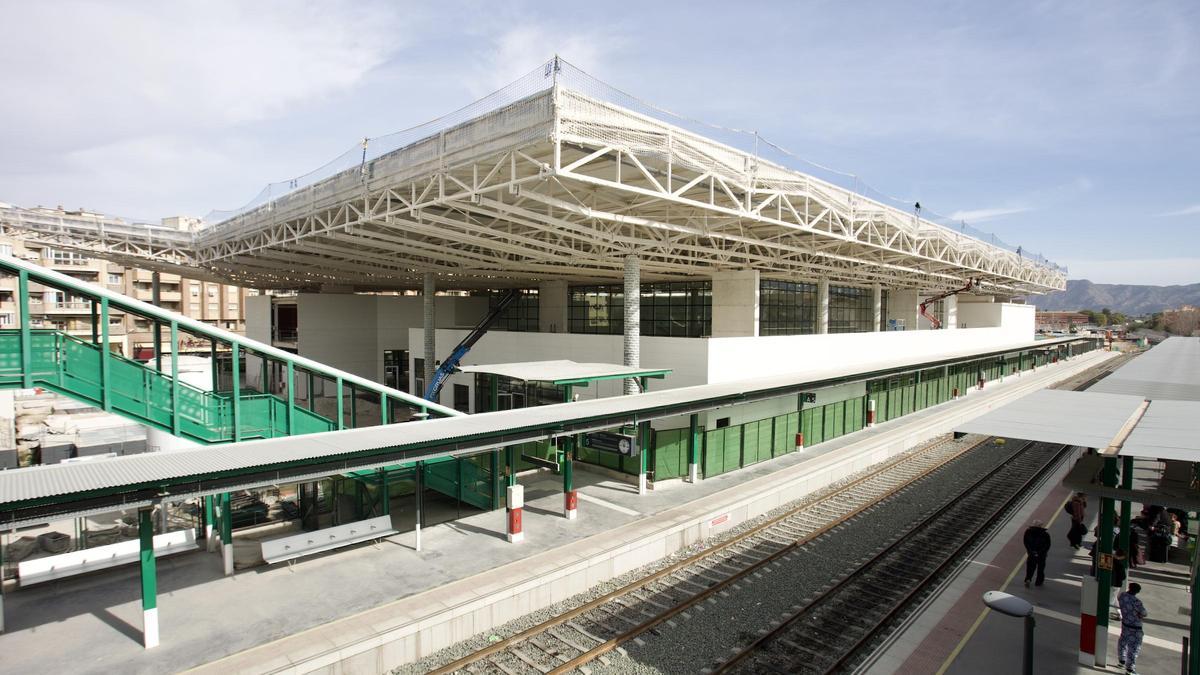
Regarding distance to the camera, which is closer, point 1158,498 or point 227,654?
point 1158,498

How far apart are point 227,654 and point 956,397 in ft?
127

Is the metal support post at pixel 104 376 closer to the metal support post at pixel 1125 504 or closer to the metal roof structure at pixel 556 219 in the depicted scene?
the metal roof structure at pixel 556 219

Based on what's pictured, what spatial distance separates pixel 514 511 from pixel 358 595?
10.9 ft

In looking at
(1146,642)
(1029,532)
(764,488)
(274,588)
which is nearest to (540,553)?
(274,588)

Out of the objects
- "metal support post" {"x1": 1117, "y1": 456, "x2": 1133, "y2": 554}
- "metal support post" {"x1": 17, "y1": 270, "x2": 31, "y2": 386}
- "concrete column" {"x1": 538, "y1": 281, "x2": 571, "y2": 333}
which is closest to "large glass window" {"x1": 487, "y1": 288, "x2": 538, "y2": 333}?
"concrete column" {"x1": 538, "y1": 281, "x2": 571, "y2": 333}

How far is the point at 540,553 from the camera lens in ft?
38.0

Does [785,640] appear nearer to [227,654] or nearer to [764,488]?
[764,488]

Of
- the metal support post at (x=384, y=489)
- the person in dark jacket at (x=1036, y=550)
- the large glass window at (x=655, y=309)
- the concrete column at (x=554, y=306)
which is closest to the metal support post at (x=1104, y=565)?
the person in dark jacket at (x=1036, y=550)

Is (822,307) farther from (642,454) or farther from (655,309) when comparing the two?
(642,454)

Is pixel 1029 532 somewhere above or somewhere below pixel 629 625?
above

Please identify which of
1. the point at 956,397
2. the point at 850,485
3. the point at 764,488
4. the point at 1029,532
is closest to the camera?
the point at 1029,532

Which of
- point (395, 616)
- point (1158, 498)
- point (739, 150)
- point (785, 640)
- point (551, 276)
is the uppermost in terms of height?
point (739, 150)

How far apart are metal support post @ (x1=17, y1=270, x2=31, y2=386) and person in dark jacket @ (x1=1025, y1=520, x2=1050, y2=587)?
17982 mm

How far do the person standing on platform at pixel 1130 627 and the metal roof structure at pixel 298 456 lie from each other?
343 inches
